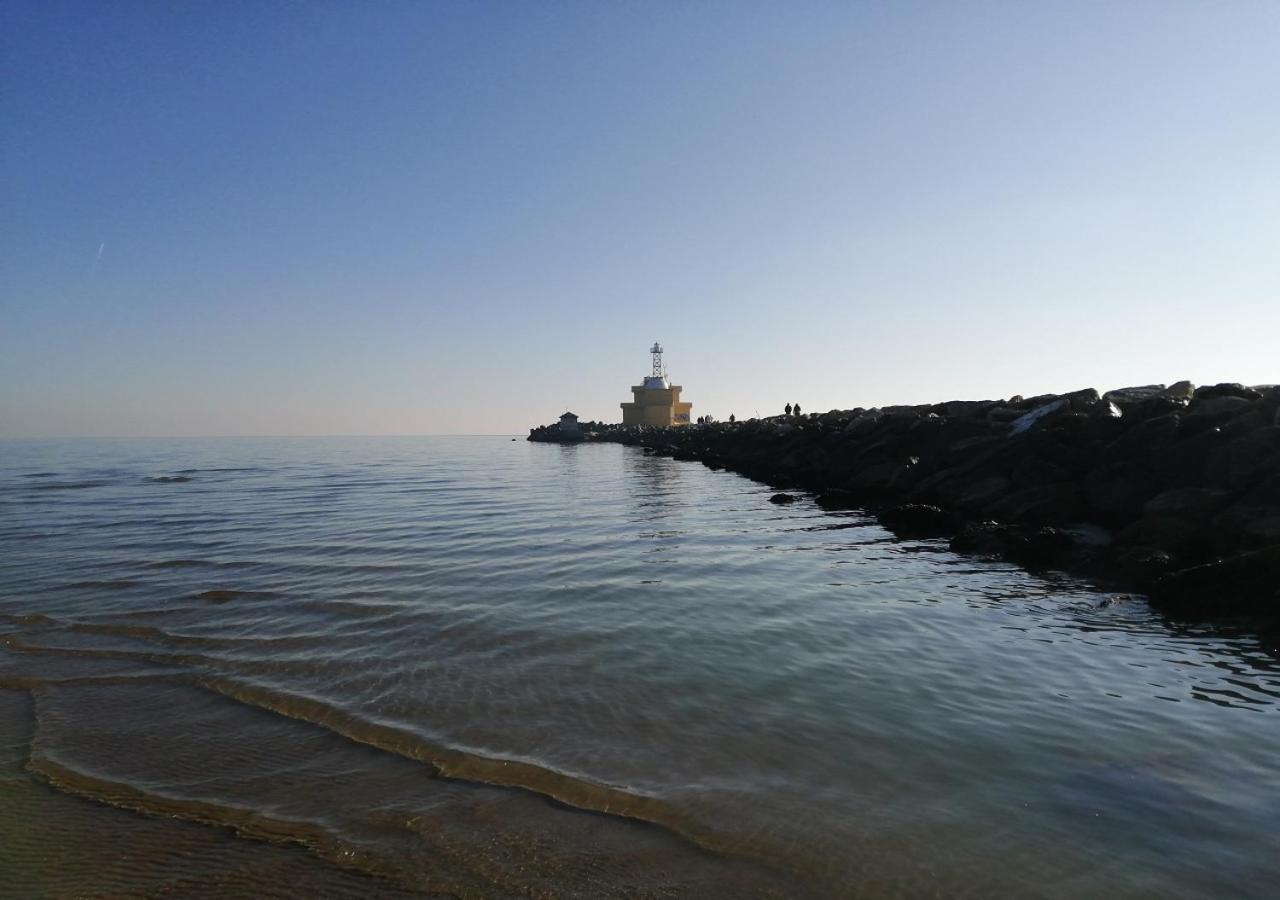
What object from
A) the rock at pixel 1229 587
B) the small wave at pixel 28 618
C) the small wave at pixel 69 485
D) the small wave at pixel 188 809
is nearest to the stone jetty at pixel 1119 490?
the rock at pixel 1229 587

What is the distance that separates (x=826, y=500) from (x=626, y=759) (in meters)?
16.4

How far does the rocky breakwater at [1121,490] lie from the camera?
9.01 meters

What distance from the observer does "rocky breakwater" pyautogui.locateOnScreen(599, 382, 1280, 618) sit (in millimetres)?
9008

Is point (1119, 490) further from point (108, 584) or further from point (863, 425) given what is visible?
point (108, 584)

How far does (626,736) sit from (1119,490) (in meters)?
11.7

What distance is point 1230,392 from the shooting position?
1412cm

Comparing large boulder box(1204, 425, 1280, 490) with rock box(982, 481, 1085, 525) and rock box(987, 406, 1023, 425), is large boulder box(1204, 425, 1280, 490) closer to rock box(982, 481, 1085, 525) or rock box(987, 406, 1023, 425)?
rock box(982, 481, 1085, 525)

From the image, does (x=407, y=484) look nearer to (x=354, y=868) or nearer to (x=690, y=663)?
(x=690, y=663)

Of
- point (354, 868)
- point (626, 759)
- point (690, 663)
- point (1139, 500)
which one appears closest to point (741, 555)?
point (690, 663)

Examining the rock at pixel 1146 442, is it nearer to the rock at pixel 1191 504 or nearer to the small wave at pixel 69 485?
the rock at pixel 1191 504

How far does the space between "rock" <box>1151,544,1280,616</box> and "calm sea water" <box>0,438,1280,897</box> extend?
0.48m

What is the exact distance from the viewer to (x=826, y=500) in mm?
19938

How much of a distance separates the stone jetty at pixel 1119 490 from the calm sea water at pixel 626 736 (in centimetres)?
116

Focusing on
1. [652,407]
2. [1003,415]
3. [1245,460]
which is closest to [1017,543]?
[1245,460]
